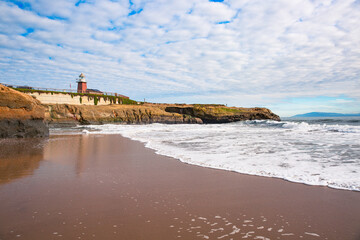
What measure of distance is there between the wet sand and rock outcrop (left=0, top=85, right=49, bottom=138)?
24.1ft

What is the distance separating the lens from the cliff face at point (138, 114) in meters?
23.4

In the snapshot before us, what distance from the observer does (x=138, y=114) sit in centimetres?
2944

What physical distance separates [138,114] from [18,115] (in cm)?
1885

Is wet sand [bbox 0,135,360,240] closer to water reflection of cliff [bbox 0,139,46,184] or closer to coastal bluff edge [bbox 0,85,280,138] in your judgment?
water reflection of cliff [bbox 0,139,46,184]

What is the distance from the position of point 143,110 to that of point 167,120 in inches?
139

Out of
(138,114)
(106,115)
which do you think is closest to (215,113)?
(138,114)

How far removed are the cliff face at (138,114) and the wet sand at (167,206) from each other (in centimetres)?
2063

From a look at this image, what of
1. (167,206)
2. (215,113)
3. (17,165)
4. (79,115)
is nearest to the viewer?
(167,206)

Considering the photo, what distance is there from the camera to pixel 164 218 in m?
2.45

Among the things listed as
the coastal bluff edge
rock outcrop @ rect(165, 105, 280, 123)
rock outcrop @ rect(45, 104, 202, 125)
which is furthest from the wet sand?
rock outcrop @ rect(165, 105, 280, 123)

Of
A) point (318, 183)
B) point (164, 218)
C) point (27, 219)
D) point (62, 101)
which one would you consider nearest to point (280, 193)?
point (318, 183)

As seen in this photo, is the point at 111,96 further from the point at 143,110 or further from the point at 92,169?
the point at 92,169

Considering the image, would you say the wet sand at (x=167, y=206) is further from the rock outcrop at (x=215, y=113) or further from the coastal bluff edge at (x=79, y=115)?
the rock outcrop at (x=215, y=113)

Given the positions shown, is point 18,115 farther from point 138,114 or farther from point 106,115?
point 138,114
